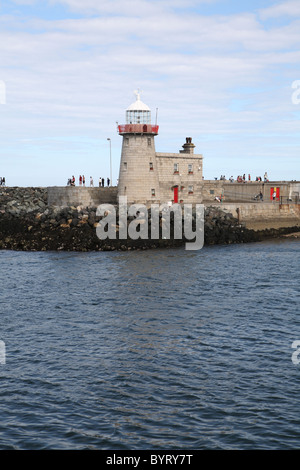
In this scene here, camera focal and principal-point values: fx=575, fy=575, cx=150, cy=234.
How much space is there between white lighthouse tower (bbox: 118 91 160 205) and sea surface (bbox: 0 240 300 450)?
1878 centimetres

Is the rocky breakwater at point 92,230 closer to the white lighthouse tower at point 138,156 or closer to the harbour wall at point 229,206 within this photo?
the harbour wall at point 229,206

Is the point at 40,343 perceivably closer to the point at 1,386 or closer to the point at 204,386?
the point at 1,386

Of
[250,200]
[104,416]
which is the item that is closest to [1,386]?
[104,416]

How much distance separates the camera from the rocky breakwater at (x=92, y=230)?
46.4 metres

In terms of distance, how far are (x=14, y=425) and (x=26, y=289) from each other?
1715 centimetres

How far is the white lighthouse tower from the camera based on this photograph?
51.9 metres

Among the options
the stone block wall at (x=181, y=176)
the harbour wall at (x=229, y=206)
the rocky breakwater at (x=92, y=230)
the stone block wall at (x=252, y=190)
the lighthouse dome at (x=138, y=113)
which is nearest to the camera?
the rocky breakwater at (x=92, y=230)

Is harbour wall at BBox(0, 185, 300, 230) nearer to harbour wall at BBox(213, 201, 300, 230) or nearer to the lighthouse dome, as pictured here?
harbour wall at BBox(213, 201, 300, 230)

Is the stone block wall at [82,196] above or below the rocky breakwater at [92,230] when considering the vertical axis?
above

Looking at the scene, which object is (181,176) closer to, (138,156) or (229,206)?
(229,206)

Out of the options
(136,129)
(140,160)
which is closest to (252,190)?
(140,160)

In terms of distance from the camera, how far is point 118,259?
1625 inches

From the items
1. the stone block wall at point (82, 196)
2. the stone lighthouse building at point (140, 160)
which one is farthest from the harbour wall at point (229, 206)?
the stone lighthouse building at point (140, 160)

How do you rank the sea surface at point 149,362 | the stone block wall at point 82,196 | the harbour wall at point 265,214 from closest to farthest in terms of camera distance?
the sea surface at point 149,362
the stone block wall at point 82,196
the harbour wall at point 265,214
